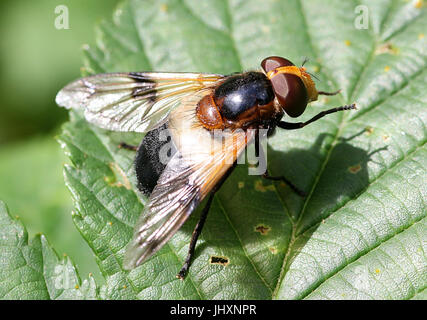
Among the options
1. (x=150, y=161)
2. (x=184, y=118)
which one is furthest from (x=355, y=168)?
(x=150, y=161)

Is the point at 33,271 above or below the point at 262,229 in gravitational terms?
above

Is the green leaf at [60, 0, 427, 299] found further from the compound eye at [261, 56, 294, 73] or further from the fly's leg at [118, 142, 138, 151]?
the compound eye at [261, 56, 294, 73]

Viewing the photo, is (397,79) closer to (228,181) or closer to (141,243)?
(228,181)

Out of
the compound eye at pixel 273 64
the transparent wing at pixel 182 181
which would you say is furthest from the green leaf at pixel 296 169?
the compound eye at pixel 273 64

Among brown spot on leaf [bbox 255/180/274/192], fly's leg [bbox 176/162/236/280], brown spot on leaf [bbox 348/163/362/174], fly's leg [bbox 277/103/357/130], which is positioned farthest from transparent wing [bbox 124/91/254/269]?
brown spot on leaf [bbox 348/163/362/174]

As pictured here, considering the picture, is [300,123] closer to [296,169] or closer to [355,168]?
[296,169]
